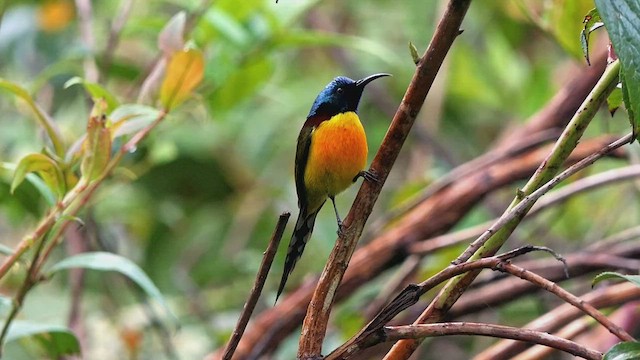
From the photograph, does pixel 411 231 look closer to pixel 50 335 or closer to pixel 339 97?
pixel 339 97

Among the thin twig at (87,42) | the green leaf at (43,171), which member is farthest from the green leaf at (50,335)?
the thin twig at (87,42)

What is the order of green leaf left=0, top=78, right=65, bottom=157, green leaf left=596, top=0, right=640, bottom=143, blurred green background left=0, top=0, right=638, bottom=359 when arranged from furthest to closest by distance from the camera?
blurred green background left=0, top=0, right=638, bottom=359, green leaf left=0, top=78, right=65, bottom=157, green leaf left=596, top=0, right=640, bottom=143

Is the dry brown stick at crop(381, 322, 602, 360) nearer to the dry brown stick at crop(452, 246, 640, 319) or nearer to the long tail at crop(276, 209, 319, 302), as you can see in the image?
the long tail at crop(276, 209, 319, 302)

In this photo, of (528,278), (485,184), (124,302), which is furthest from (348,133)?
(124,302)

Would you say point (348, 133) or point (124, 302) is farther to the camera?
point (124, 302)

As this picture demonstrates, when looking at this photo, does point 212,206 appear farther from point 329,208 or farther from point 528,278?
point 528,278

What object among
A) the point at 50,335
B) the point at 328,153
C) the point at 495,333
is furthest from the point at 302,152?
the point at 495,333

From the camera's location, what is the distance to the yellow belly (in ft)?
4.48

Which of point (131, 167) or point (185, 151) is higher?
point (185, 151)

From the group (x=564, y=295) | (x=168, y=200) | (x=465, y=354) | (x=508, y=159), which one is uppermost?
(x=168, y=200)

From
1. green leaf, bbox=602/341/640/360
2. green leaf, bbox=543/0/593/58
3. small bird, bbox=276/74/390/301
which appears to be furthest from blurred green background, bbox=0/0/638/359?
green leaf, bbox=602/341/640/360

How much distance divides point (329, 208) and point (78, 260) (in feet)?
5.09

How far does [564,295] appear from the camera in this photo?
2.33 feet

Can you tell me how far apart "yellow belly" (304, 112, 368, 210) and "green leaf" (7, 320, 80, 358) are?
0.47 metres
